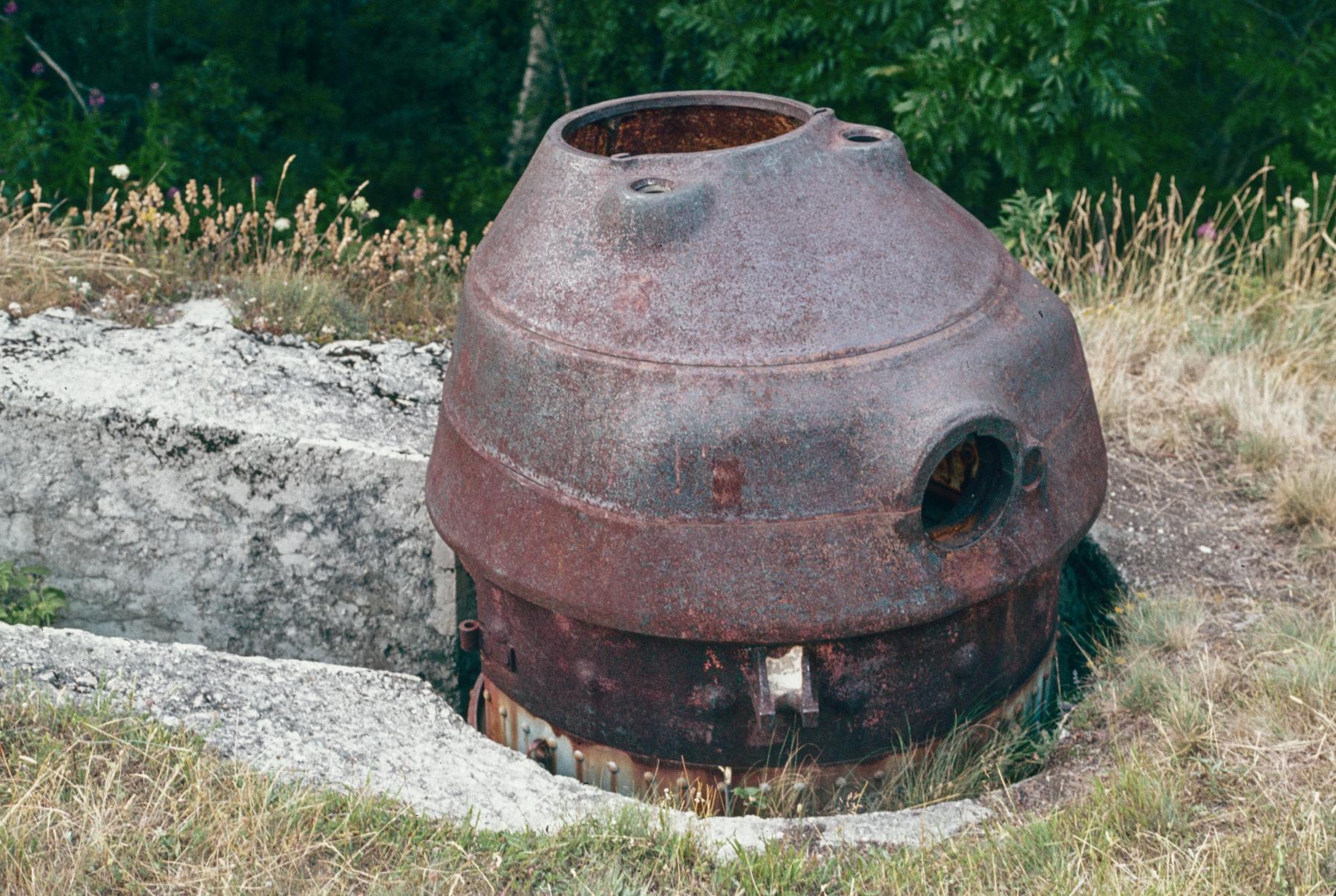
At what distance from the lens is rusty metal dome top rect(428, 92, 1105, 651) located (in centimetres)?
279

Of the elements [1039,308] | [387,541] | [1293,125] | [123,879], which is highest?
[1039,308]

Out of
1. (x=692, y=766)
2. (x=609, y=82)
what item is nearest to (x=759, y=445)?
(x=692, y=766)

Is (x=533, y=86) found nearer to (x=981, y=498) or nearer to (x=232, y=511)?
(x=232, y=511)

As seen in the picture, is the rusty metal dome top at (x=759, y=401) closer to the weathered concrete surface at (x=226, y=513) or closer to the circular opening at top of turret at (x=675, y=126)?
the circular opening at top of turret at (x=675, y=126)

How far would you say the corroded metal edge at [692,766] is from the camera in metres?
3.12

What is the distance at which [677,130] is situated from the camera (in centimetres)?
358

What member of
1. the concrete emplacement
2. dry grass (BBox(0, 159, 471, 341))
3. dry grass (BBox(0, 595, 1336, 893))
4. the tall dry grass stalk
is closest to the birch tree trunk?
dry grass (BBox(0, 159, 471, 341))

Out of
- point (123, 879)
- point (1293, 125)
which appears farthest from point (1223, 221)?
point (123, 879)

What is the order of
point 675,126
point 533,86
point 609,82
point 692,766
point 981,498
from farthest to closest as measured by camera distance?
point 533,86 < point 609,82 < point 675,126 < point 692,766 < point 981,498

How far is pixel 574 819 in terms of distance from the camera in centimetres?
286

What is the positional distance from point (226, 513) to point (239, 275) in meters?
1.42

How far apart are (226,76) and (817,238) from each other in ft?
19.9

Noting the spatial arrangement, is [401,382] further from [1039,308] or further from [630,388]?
[1039,308]

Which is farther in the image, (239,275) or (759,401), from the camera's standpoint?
(239,275)
